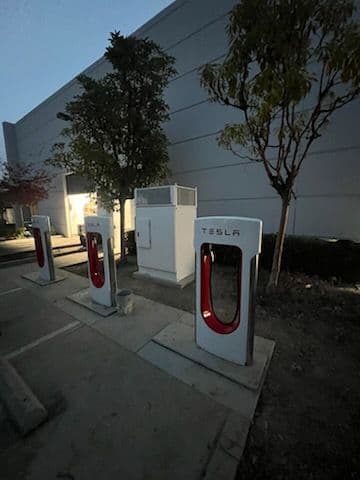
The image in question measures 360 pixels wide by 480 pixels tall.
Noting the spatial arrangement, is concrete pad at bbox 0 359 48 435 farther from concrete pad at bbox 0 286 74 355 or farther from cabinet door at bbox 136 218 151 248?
cabinet door at bbox 136 218 151 248

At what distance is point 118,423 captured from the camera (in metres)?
1.62

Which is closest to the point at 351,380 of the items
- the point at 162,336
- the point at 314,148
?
the point at 162,336

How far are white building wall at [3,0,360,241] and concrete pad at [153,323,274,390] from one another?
354 centimetres

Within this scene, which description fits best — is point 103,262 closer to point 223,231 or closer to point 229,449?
point 223,231

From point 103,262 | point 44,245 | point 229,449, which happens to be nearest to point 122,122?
point 44,245

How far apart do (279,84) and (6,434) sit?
14.2 ft

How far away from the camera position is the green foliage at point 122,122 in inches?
192

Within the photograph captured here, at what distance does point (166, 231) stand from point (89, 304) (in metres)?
1.90

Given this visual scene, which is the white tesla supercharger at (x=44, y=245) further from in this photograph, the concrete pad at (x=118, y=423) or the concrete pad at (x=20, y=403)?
the concrete pad at (x=20, y=403)

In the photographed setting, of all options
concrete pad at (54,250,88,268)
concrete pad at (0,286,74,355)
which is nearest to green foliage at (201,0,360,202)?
concrete pad at (0,286,74,355)

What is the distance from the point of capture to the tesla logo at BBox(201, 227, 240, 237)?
76.6 inches

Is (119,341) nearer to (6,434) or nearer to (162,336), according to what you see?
(162,336)

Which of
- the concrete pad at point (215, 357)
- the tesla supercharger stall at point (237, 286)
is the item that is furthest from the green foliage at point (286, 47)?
the concrete pad at point (215, 357)

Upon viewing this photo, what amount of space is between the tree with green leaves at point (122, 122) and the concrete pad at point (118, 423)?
13.8 feet
